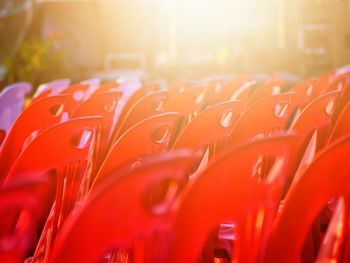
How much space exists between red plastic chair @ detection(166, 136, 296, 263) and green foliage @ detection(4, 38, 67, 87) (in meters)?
13.3

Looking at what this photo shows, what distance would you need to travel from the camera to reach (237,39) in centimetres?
1564

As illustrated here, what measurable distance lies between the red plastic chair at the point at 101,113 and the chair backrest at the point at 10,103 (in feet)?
3.15

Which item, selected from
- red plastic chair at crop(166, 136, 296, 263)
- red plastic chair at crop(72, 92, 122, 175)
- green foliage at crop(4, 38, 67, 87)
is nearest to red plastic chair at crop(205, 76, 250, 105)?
red plastic chair at crop(72, 92, 122, 175)

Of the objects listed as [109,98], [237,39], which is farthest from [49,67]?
[109,98]

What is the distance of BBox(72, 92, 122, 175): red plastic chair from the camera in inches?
86.0

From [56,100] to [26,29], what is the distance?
15424 millimetres

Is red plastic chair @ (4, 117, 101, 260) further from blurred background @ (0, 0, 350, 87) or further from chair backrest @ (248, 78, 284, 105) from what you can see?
blurred background @ (0, 0, 350, 87)

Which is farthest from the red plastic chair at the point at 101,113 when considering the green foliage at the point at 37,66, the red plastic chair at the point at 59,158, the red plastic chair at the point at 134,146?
the green foliage at the point at 37,66

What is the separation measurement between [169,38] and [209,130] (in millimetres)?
14610

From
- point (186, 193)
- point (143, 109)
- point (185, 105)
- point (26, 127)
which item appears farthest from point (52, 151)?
point (185, 105)

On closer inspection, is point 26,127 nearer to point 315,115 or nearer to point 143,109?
point 143,109

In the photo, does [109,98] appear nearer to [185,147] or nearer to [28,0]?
[185,147]

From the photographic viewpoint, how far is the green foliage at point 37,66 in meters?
14.0

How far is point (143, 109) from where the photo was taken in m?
2.75
